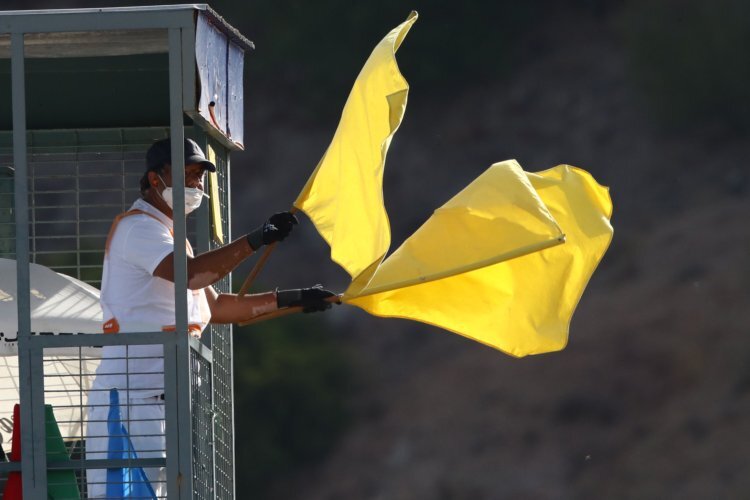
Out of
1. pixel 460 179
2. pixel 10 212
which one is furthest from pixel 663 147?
pixel 10 212

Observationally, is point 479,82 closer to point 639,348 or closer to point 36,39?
point 639,348

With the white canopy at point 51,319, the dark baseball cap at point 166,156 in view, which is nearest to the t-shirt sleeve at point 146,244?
the dark baseball cap at point 166,156

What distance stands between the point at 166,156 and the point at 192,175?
0.14 m

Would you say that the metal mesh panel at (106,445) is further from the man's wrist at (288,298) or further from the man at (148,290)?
the man's wrist at (288,298)

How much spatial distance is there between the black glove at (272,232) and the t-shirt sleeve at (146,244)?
32 cm

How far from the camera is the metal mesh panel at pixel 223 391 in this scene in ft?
26.6

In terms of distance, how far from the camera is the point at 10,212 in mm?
9094

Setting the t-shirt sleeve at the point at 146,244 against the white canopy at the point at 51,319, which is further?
the white canopy at the point at 51,319

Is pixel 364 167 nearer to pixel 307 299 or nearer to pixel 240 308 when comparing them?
pixel 307 299

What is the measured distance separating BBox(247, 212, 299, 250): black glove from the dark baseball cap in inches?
14.9

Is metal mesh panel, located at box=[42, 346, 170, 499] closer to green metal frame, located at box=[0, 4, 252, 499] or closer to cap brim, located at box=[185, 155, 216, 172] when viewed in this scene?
green metal frame, located at box=[0, 4, 252, 499]

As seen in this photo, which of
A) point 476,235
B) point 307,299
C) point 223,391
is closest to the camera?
point 476,235

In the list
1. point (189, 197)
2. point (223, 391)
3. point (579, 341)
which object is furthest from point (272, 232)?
point (579, 341)

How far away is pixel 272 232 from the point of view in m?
7.28
